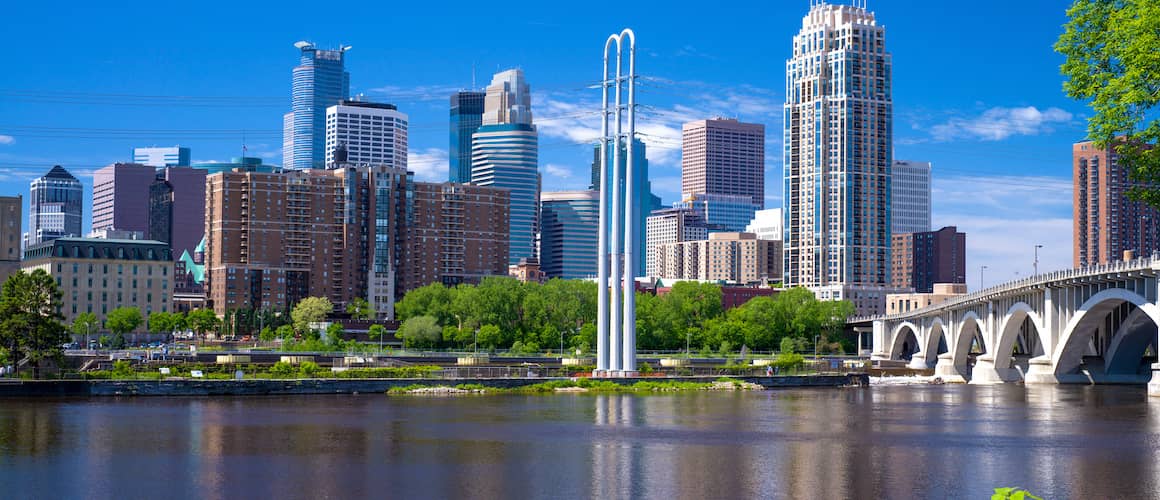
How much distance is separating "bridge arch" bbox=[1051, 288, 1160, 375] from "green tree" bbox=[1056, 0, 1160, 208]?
56.6m

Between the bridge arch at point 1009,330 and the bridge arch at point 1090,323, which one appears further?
the bridge arch at point 1009,330

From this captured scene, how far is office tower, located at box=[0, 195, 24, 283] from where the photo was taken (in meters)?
196

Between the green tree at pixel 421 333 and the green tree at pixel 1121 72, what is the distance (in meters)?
151

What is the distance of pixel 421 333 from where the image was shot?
194000 mm

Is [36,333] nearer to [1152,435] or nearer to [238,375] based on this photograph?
[238,375]

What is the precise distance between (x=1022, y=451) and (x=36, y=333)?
2620 inches

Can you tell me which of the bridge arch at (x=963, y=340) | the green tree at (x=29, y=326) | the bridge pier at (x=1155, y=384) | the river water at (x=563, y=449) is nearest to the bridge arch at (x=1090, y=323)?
the bridge pier at (x=1155, y=384)

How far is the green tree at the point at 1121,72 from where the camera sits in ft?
147

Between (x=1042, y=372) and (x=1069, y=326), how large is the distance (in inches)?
426

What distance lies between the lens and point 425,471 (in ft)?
164

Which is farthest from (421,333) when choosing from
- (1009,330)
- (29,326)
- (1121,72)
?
(1121,72)

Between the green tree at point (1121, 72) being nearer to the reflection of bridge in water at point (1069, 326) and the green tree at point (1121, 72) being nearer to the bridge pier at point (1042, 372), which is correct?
the reflection of bridge in water at point (1069, 326)

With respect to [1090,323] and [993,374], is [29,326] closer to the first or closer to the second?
[1090,323]

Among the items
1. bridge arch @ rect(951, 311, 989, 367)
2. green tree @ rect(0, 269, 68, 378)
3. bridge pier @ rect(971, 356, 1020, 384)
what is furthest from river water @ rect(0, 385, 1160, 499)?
bridge arch @ rect(951, 311, 989, 367)
